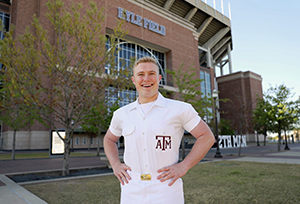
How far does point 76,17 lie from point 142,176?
349 inches

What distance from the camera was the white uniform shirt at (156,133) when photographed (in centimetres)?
167

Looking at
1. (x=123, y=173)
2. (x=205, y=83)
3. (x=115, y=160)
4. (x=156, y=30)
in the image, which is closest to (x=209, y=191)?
(x=115, y=160)

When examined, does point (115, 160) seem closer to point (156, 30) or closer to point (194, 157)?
point (194, 157)

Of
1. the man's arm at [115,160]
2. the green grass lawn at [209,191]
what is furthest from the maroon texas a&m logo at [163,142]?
the green grass lawn at [209,191]

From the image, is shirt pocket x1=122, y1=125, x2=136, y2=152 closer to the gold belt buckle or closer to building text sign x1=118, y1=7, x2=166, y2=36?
the gold belt buckle

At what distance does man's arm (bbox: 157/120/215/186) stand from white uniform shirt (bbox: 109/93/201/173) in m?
0.06

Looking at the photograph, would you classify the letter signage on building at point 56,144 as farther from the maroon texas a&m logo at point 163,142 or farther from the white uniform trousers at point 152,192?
the maroon texas a&m logo at point 163,142

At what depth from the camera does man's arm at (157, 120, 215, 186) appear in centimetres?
159

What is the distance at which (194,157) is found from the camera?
1668 mm

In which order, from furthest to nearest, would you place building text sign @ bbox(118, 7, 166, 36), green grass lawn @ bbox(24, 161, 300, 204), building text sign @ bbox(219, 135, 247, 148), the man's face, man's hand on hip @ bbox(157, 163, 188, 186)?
1. building text sign @ bbox(118, 7, 166, 36)
2. building text sign @ bbox(219, 135, 247, 148)
3. green grass lawn @ bbox(24, 161, 300, 204)
4. the man's face
5. man's hand on hip @ bbox(157, 163, 188, 186)

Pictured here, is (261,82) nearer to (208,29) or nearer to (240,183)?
(208,29)

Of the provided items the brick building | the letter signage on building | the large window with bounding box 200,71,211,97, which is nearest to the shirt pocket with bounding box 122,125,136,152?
the letter signage on building

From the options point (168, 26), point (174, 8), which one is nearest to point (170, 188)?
point (168, 26)

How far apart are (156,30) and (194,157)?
42.5 metres
